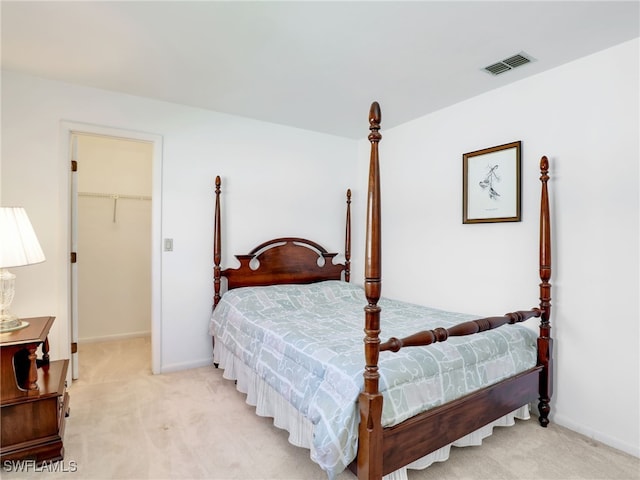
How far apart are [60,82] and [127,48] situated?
35.9 inches

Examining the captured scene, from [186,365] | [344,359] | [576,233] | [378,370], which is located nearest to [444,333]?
[378,370]

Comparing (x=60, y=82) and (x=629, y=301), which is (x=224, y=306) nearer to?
(x=60, y=82)

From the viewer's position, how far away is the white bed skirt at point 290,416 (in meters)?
1.77

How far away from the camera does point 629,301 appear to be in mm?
2047

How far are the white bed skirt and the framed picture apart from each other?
135cm

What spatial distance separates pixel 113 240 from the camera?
4043 millimetres

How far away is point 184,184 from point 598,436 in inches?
137

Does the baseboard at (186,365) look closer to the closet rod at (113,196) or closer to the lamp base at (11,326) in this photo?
the lamp base at (11,326)

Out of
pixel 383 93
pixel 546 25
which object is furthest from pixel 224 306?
pixel 546 25

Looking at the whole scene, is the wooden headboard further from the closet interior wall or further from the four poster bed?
the closet interior wall

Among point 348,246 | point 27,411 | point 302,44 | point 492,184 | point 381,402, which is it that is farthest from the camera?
point 348,246

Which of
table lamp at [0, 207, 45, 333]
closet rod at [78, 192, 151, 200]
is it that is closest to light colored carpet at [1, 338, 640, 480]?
table lamp at [0, 207, 45, 333]

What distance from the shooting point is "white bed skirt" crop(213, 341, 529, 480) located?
5.82 feet

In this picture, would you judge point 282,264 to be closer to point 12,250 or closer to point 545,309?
point 12,250
